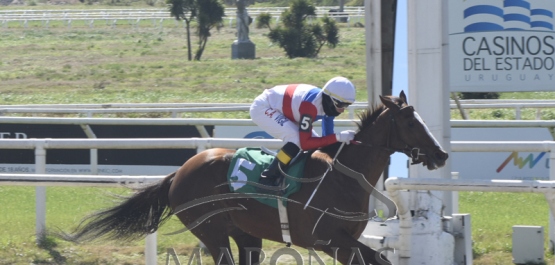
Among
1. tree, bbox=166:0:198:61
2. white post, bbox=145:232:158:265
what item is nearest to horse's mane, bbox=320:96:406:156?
white post, bbox=145:232:158:265

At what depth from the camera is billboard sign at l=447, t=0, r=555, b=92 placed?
11328 millimetres

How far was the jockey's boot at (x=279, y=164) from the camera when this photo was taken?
4.72 m

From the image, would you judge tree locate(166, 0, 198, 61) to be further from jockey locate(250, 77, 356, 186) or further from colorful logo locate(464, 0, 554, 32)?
jockey locate(250, 77, 356, 186)

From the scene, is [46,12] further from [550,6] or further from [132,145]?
[132,145]

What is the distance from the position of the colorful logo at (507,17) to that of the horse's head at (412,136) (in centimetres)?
715

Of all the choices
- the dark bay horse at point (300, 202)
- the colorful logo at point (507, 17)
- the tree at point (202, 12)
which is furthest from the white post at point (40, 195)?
the tree at point (202, 12)

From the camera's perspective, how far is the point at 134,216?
5.18 m

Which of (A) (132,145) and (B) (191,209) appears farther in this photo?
(A) (132,145)

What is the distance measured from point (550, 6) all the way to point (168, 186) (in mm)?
8287

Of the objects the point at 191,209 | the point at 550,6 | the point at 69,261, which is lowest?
the point at 69,261

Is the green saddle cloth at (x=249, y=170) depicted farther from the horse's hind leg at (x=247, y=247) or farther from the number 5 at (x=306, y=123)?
the horse's hind leg at (x=247, y=247)

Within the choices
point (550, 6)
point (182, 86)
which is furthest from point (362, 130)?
point (182, 86)

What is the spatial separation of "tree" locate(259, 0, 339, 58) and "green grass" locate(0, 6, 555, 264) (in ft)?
2.17

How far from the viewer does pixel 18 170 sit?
31.4 feet
